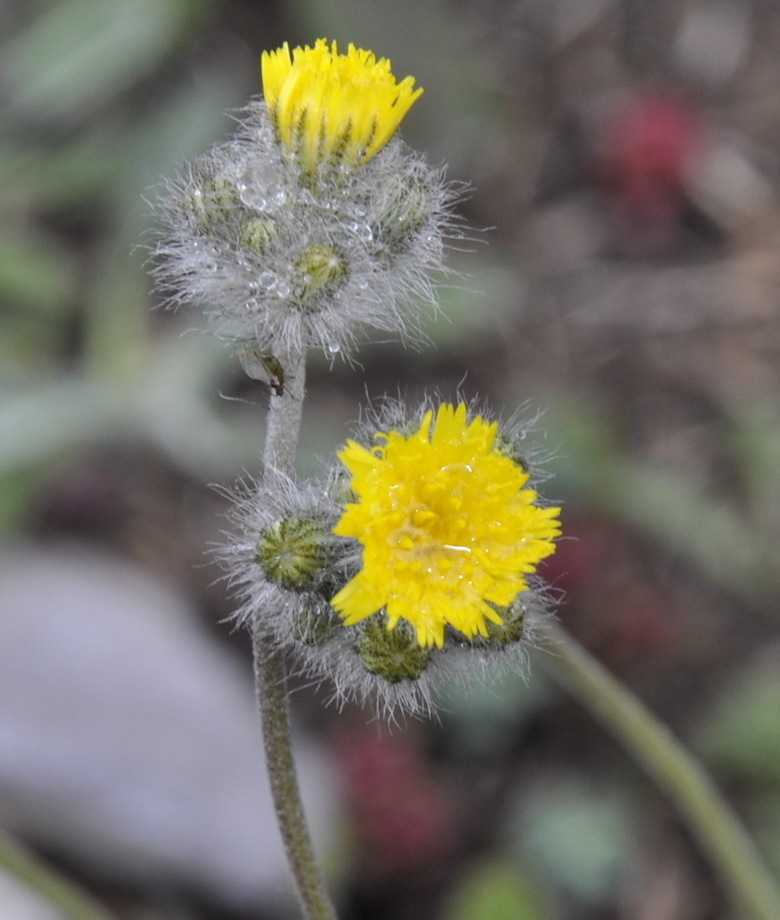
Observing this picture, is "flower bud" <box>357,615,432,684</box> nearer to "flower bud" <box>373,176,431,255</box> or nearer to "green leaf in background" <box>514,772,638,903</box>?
"flower bud" <box>373,176,431,255</box>

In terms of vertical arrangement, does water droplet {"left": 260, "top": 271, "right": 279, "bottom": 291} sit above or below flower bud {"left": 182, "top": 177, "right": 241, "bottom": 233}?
below

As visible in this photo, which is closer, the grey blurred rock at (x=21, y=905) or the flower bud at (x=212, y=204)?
the flower bud at (x=212, y=204)

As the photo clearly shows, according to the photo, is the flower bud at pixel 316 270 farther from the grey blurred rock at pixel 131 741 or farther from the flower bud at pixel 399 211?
the grey blurred rock at pixel 131 741

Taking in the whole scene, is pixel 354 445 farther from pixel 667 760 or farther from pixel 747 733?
pixel 747 733

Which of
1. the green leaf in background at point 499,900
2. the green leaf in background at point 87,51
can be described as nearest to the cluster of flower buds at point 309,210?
the green leaf in background at point 499,900

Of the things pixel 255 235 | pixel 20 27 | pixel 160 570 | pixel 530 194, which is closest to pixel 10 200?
pixel 20 27

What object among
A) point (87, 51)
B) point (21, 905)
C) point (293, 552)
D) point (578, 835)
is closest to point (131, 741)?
point (21, 905)

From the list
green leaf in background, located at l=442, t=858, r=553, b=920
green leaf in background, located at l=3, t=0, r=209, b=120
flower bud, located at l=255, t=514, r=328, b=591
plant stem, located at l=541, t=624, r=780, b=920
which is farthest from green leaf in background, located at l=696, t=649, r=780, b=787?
green leaf in background, located at l=3, t=0, r=209, b=120
